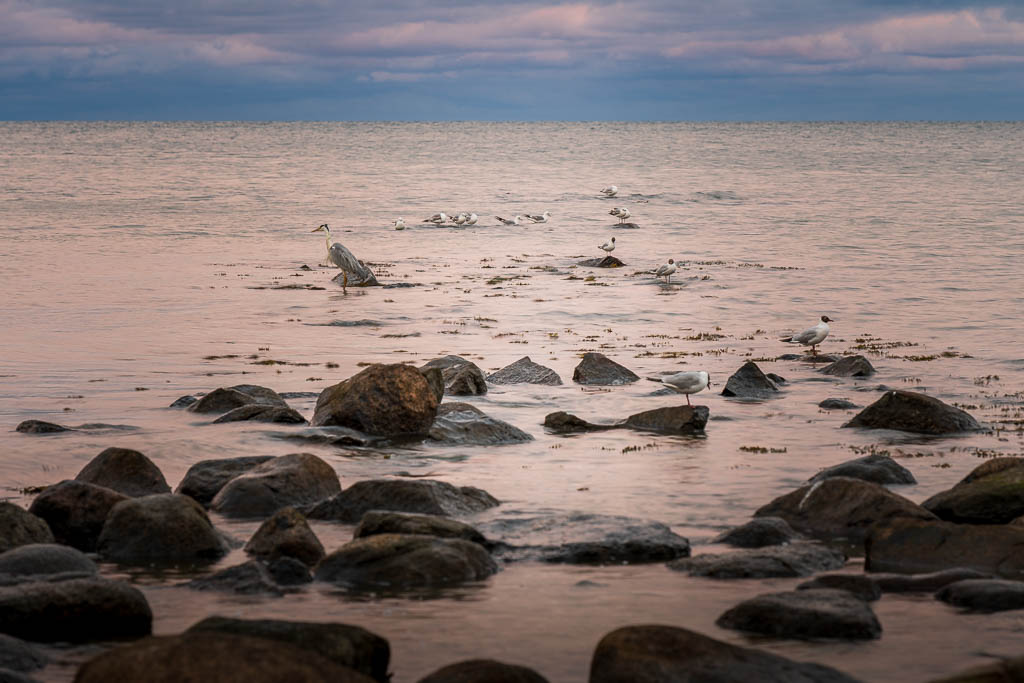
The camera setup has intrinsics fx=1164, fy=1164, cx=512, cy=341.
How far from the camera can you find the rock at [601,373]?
22.5 metres

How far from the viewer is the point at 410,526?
11.6m

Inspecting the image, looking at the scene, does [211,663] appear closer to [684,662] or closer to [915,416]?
[684,662]

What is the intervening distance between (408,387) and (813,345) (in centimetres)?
1146

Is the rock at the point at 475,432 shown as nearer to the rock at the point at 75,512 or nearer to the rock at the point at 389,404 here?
the rock at the point at 389,404

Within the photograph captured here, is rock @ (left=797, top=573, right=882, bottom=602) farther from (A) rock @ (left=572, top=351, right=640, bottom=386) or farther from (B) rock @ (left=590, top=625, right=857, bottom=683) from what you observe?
(A) rock @ (left=572, top=351, right=640, bottom=386)

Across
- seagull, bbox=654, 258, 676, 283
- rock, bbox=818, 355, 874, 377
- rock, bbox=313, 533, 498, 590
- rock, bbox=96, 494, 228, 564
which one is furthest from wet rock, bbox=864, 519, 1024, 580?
seagull, bbox=654, 258, 676, 283

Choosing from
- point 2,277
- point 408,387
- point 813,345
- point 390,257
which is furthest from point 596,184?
point 408,387

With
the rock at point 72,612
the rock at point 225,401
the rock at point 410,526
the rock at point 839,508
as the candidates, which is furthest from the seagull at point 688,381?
the rock at point 72,612

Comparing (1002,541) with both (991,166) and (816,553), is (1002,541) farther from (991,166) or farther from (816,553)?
(991,166)

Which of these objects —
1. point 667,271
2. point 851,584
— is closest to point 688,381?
point 851,584

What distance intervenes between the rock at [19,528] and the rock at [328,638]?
13.3 feet

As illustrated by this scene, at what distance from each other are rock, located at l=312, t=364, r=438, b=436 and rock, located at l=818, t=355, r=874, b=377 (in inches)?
368

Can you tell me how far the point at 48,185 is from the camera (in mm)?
91250

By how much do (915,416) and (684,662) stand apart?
11.1m
